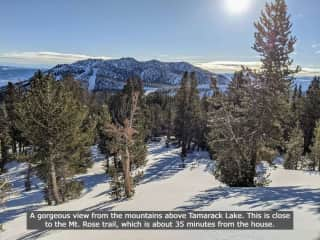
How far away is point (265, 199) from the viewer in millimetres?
12445

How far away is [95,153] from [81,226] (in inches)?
1655

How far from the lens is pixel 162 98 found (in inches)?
3748

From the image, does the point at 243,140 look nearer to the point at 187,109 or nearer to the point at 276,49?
the point at 276,49

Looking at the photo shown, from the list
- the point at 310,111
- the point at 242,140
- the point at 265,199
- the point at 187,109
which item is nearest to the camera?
the point at 265,199

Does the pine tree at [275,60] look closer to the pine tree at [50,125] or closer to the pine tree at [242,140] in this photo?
the pine tree at [242,140]

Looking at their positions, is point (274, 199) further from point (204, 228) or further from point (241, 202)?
point (204, 228)

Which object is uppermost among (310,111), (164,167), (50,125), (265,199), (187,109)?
(50,125)

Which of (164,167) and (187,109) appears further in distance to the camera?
(187,109)

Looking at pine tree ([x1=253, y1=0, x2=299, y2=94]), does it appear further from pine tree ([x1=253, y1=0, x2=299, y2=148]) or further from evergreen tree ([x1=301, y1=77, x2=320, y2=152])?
evergreen tree ([x1=301, y1=77, x2=320, y2=152])

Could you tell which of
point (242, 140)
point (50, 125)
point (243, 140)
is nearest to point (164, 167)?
point (242, 140)

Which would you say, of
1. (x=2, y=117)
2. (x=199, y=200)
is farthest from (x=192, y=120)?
(x=199, y=200)

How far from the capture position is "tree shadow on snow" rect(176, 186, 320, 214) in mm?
11359

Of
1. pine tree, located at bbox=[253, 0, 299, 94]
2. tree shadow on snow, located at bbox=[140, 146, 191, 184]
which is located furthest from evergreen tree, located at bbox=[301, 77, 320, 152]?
pine tree, located at bbox=[253, 0, 299, 94]

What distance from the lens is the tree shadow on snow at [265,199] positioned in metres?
11.4
